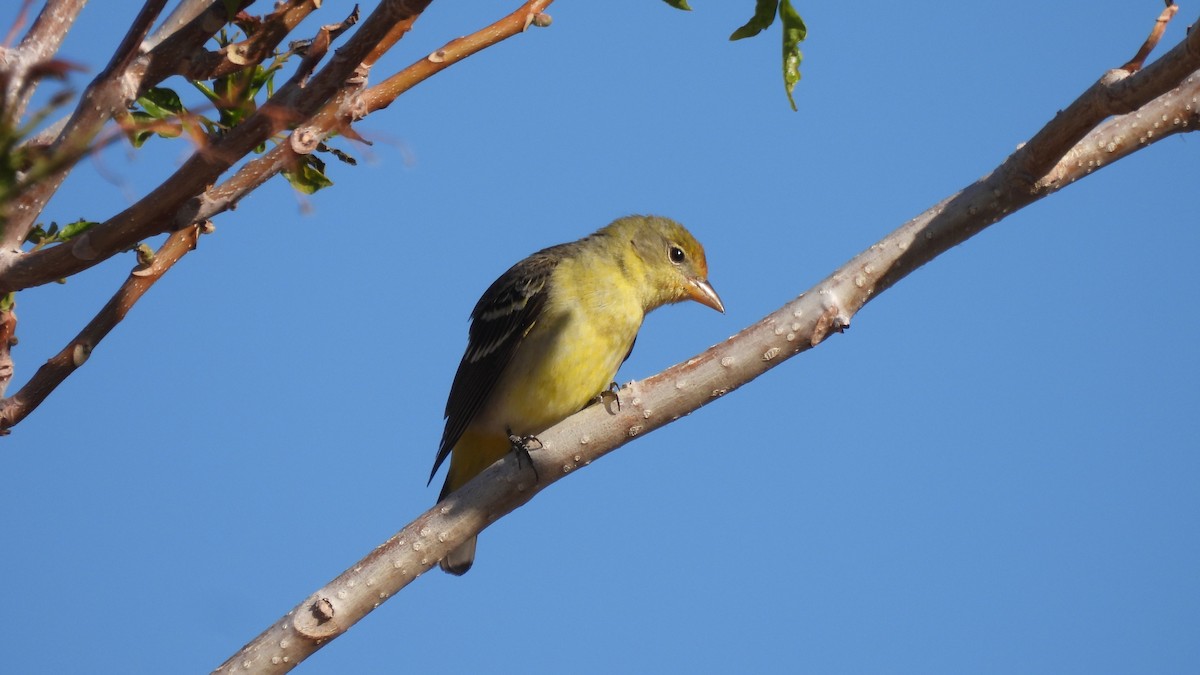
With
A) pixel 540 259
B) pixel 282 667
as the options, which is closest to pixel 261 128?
pixel 282 667

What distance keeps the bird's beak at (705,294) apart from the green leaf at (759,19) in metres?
4.20

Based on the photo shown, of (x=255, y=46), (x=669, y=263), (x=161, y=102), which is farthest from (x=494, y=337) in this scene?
(x=255, y=46)

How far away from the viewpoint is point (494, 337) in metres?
6.98

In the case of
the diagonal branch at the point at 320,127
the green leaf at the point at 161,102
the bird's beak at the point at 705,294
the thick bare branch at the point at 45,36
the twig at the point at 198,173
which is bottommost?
the twig at the point at 198,173

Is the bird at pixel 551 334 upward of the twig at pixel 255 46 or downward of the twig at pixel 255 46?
upward

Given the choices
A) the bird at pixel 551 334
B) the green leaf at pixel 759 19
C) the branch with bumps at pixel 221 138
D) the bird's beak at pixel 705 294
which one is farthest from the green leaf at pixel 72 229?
the bird's beak at pixel 705 294

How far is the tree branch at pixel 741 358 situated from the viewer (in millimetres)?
4113

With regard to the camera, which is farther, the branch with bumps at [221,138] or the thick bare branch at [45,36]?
the thick bare branch at [45,36]

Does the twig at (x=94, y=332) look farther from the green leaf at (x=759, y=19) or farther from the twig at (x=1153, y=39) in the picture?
the twig at (x=1153, y=39)

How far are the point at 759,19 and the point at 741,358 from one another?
1442 millimetres

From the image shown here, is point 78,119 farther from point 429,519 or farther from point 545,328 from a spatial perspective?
point 545,328

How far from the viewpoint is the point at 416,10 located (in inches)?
99.8

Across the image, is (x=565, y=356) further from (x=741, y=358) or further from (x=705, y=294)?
(x=741, y=358)

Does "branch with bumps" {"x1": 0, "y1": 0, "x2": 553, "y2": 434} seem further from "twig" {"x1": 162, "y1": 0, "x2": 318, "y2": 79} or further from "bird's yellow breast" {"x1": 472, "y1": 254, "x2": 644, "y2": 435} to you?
"bird's yellow breast" {"x1": 472, "y1": 254, "x2": 644, "y2": 435}
